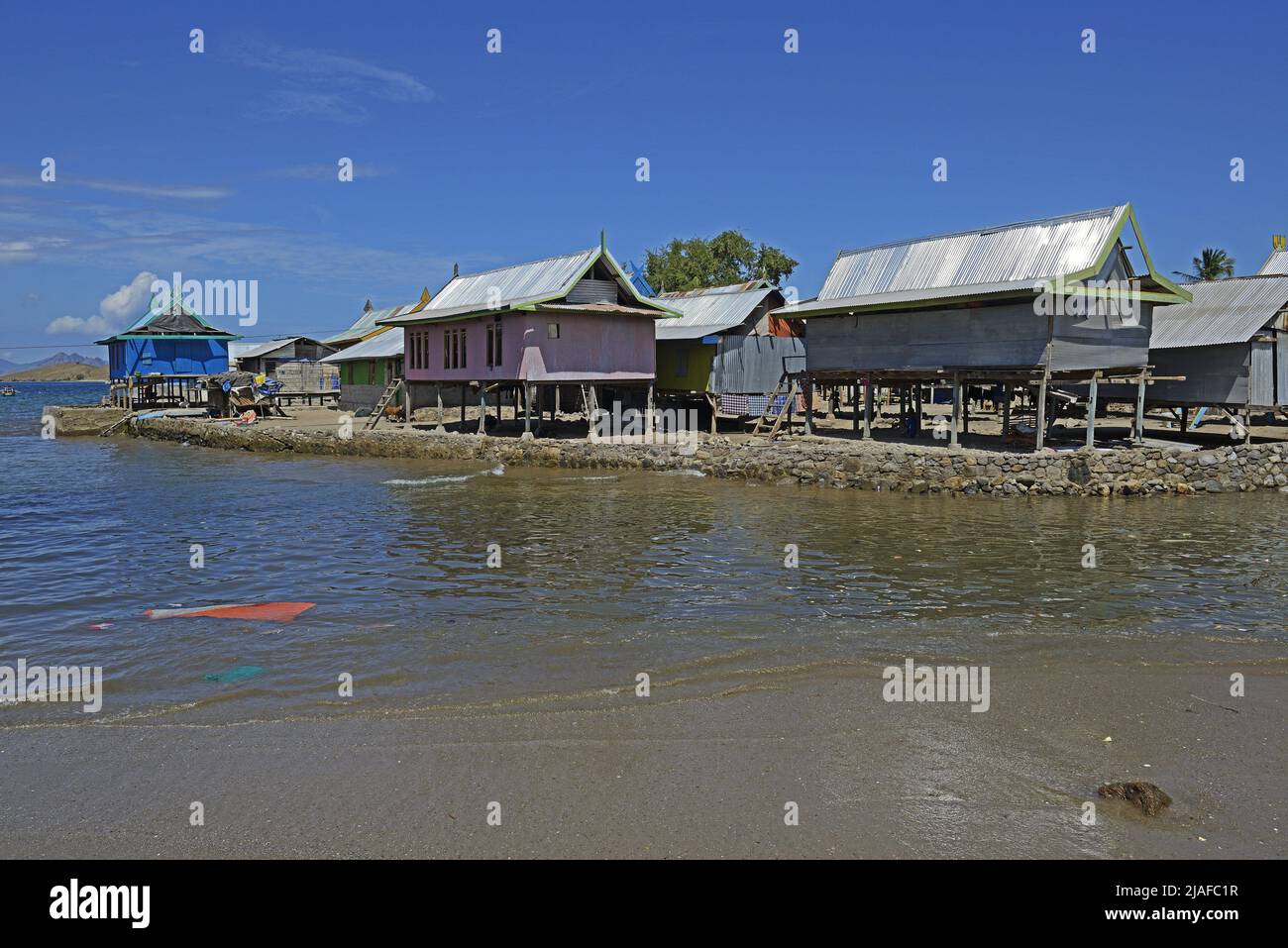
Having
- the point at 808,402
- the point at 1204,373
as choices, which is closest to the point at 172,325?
the point at 808,402

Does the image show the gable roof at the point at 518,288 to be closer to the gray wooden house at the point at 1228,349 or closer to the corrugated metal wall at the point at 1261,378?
the gray wooden house at the point at 1228,349

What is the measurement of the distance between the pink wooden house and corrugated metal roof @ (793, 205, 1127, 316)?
5973mm

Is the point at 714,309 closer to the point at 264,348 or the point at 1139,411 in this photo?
the point at 1139,411

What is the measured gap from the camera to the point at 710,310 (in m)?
34.3

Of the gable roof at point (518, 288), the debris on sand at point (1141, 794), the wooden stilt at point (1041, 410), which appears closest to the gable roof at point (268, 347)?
the gable roof at point (518, 288)

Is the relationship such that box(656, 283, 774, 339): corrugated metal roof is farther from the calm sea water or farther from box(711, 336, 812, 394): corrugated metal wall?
the calm sea water

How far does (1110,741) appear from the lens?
7461mm

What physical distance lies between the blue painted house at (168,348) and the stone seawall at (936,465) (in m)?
23.2

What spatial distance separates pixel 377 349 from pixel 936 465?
28.8 metres

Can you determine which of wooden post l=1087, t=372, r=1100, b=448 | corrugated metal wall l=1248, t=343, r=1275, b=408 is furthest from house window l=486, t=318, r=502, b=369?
corrugated metal wall l=1248, t=343, r=1275, b=408

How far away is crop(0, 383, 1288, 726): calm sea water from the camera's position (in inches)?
376

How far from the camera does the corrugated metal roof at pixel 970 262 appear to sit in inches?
908
